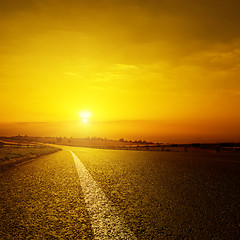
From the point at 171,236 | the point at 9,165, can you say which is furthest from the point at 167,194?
the point at 9,165

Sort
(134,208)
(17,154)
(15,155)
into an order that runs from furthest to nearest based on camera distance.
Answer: (17,154), (15,155), (134,208)

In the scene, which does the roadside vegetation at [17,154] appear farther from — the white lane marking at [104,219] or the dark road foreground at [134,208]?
the white lane marking at [104,219]

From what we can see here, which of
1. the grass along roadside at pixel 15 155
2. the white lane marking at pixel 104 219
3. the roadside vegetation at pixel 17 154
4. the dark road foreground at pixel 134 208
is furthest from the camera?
the roadside vegetation at pixel 17 154

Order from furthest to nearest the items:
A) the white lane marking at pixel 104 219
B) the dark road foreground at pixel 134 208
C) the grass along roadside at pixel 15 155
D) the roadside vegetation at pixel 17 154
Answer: the roadside vegetation at pixel 17 154
the grass along roadside at pixel 15 155
the dark road foreground at pixel 134 208
the white lane marking at pixel 104 219

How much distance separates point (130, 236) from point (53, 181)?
17.5 ft

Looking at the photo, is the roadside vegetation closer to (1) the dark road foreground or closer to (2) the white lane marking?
(1) the dark road foreground

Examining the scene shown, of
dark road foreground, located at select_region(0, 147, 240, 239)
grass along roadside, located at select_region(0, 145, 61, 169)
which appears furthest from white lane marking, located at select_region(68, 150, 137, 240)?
grass along roadside, located at select_region(0, 145, 61, 169)

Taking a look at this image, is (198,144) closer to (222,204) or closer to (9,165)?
(9,165)

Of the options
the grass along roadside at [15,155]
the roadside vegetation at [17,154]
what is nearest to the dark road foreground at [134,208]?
the grass along roadside at [15,155]

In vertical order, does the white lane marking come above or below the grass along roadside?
below

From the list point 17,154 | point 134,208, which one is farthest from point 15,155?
point 134,208

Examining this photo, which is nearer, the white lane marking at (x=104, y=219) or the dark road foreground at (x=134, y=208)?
the white lane marking at (x=104, y=219)

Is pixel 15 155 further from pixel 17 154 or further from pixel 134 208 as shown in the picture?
pixel 134 208

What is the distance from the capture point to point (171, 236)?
12.8 feet
